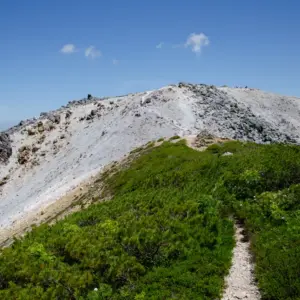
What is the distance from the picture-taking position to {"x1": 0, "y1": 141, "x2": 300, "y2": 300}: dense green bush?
1453cm

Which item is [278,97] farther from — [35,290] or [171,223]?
[35,290]

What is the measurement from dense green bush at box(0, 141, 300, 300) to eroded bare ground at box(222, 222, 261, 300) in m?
0.32

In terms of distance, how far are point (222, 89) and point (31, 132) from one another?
158 ft

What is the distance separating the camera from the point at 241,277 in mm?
15492

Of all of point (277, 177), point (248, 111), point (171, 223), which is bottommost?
point (171, 223)

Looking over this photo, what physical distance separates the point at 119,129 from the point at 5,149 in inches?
1296

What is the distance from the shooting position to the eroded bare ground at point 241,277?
14248 mm

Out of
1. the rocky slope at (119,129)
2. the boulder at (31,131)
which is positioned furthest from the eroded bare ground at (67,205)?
the boulder at (31,131)

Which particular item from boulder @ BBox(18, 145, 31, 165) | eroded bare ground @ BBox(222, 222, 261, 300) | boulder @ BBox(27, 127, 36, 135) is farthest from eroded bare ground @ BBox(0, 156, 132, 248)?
boulder @ BBox(27, 127, 36, 135)

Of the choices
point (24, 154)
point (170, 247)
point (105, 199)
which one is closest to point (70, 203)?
point (105, 199)

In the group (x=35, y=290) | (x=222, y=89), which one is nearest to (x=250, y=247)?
(x=35, y=290)

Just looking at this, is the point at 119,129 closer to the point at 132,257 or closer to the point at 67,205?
the point at 67,205

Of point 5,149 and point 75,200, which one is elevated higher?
point 5,149

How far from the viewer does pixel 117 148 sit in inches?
2589
